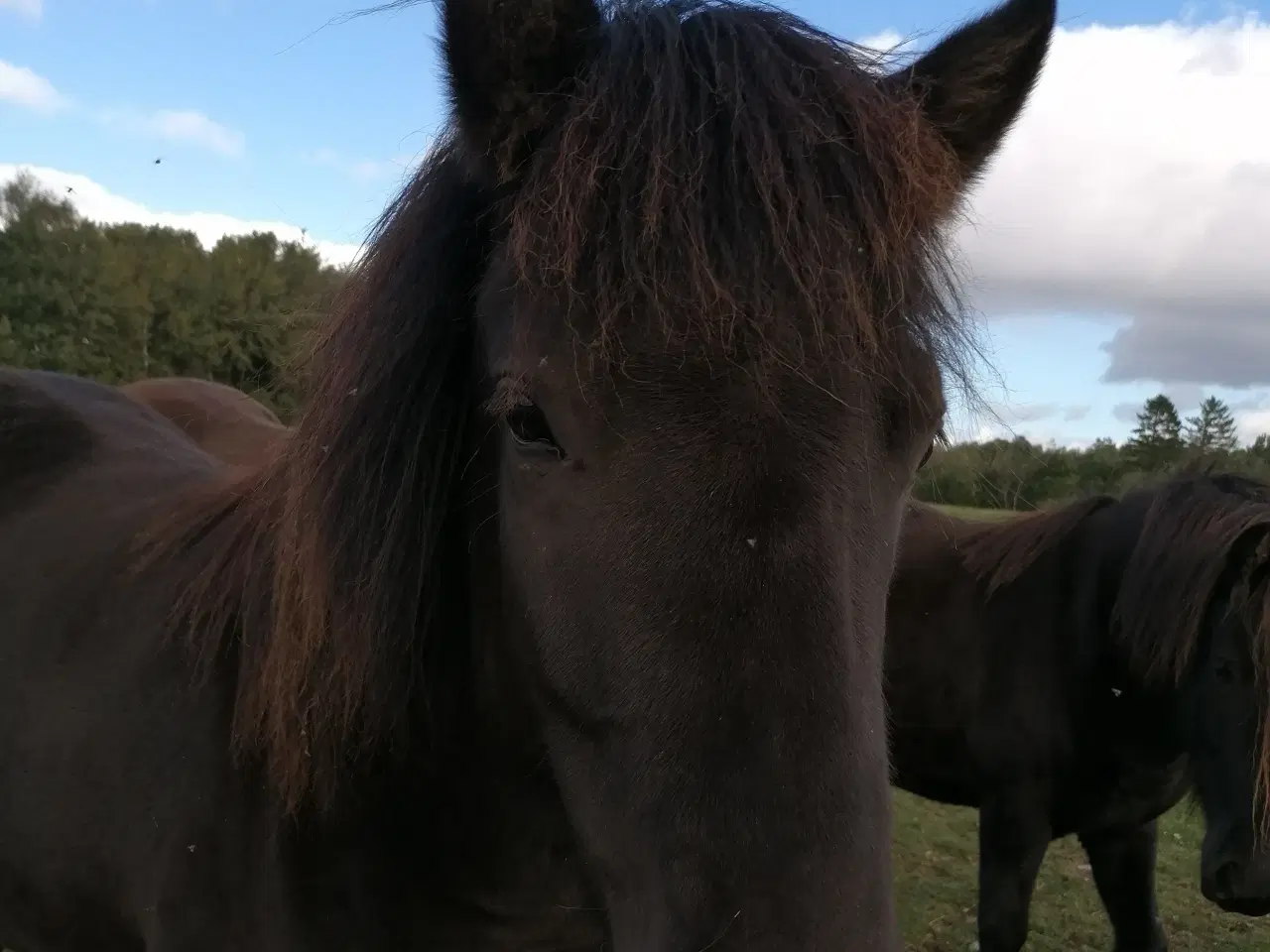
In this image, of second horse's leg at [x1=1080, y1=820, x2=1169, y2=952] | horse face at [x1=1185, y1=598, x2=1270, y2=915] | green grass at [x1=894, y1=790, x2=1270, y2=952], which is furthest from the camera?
green grass at [x1=894, y1=790, x2=1270, y2=952]

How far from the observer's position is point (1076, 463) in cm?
700

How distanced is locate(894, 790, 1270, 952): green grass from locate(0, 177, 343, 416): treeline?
8.93 meters

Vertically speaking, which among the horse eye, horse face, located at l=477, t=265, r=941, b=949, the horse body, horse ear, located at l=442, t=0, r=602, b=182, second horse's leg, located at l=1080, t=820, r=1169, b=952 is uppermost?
horse ear, located at l=442, t=0, r=602, b=182

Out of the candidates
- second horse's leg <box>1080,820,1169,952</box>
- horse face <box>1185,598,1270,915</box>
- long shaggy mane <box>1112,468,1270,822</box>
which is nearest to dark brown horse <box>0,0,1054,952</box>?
long shaggy mane <box>1112,468,1270,822</box>

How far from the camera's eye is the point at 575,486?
46.6 inches

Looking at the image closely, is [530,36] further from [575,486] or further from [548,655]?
[548,655]

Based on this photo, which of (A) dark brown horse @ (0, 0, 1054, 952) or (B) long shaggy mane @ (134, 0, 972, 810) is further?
(B) long shaggy mane @ (134, 0, 972, 810)

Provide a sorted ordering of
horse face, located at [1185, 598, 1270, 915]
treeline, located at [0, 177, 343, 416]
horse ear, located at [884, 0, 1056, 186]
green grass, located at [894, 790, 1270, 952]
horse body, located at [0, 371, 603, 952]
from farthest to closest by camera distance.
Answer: treeline, located at [0, 177, 343, 416], green grass, located at [894, 790, 1270, 952], horse face, located at [1185, 598, 1270, 915], horse body, located at [0, 371, 603, 952], horse ear, located at [884, 0, 1056, 186]

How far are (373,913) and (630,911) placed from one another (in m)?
0.75

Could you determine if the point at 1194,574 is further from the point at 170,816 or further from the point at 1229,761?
the point at 170,816

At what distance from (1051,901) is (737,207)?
231 inches

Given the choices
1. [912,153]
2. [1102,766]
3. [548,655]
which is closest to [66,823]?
[548,655]

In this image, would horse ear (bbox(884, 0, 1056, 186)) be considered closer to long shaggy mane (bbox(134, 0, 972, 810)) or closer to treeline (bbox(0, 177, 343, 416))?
long shaggy mane (bbox(134, 0, 972, 810))

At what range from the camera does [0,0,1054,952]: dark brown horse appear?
1043 millimetres
